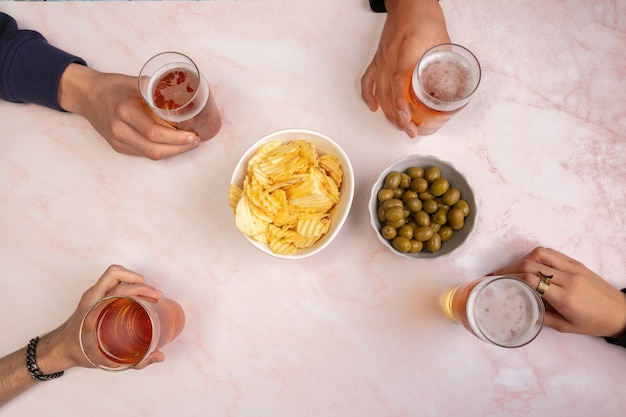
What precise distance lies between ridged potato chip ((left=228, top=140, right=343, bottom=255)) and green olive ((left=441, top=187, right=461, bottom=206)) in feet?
0.81

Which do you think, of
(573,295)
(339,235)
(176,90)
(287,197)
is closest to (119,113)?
(176,90)

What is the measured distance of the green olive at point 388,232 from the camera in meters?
0.97

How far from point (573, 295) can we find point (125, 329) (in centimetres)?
100

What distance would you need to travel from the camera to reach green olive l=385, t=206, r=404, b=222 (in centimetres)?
96

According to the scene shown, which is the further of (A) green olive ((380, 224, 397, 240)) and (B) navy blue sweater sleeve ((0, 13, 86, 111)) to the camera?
(B) navy blue sweater sleeve ((0, 13, 86, 111))

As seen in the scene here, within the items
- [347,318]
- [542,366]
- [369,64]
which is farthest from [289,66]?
[542,366]

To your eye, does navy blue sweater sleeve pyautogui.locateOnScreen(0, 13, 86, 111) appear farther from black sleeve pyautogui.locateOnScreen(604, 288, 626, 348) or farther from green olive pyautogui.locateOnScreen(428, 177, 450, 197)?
black sleeve pyautogui.locateOnScreen(604, 288, 626, 348)

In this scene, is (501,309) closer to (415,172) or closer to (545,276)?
(545,276)

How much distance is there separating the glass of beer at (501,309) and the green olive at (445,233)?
118 millimetres

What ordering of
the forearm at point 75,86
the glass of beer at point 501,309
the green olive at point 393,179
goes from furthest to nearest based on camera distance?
the forearm at point 75,86, the green olive at point 393,179, the glass of beer at point 501,309

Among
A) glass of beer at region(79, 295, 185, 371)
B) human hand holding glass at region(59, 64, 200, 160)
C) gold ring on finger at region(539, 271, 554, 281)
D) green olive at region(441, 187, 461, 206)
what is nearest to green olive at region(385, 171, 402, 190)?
green olive at region(441, 187, 461, 206)

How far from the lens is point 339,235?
1.10m

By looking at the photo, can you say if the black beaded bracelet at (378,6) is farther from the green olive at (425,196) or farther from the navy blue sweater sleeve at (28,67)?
the navy blue sweater sleeve at (28,67)

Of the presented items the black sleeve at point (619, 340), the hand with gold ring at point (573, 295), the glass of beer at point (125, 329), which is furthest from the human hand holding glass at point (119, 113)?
the black sleeve at point (619, 340)
